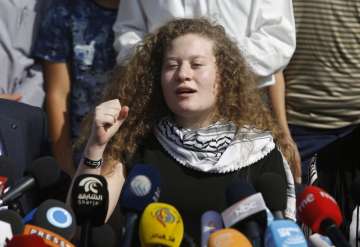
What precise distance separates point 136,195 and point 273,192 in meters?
0.40

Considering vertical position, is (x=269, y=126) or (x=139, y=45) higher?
(x=139, y=45)

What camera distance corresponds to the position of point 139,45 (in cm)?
363

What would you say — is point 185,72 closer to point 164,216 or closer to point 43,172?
point 43,172

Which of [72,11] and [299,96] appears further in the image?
[299,96]

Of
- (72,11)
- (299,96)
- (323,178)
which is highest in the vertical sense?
(72,11)

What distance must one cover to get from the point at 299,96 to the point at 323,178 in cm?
41

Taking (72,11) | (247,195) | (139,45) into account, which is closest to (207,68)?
(139,45)

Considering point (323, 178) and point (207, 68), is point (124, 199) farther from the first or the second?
point (323, 178)

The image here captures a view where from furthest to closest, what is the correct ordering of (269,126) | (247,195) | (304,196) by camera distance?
1. (269,126)
2. (304,196)
3. (247,195)

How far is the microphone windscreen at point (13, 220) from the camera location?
228 cm

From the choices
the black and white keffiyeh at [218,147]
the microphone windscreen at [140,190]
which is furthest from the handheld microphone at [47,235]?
the black and white keffiyeh at [218,147]

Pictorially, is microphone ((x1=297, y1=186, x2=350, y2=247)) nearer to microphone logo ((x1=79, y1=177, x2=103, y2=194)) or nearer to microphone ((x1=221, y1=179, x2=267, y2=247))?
microphone ((x1=221, y1=179, x2=267, y2=247))

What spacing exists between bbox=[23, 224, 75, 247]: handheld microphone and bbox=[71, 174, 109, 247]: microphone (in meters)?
0.21

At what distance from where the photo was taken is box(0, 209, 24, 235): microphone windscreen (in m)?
2.28
